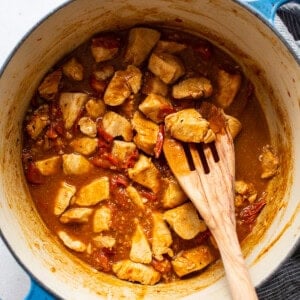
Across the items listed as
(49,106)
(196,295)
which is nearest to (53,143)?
(49,106)

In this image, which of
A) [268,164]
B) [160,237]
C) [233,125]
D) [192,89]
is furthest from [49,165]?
[268,164]

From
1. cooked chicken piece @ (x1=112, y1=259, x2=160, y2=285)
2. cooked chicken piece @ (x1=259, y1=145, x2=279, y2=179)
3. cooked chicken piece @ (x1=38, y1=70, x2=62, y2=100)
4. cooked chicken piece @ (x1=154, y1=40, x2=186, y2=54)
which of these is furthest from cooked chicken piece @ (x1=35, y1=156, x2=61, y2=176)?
cooked chicken piece @ (x1=259, y1=145, x2=279, y2=179)

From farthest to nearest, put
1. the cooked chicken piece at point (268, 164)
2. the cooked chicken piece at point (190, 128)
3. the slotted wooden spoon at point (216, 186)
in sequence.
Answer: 1. the cooked chicken piece at point (268, 164)
2. the cooked chicken piece at point (190, 128)
3. the slotted wooden spoon at point (216, 186)

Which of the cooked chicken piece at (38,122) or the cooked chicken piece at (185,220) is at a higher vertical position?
the cooked chicken piece at (38,122)

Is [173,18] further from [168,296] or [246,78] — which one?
[168,296]

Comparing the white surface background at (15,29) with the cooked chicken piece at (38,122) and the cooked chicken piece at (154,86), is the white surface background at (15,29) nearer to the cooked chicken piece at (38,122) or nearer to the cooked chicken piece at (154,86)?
the cooked chicken piece at (38,122)

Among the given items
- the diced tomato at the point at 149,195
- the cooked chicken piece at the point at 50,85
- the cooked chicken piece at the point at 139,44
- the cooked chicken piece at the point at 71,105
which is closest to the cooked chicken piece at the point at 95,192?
the diced tomato at the point at 149,195

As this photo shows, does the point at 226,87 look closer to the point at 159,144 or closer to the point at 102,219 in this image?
the point at 159,144
